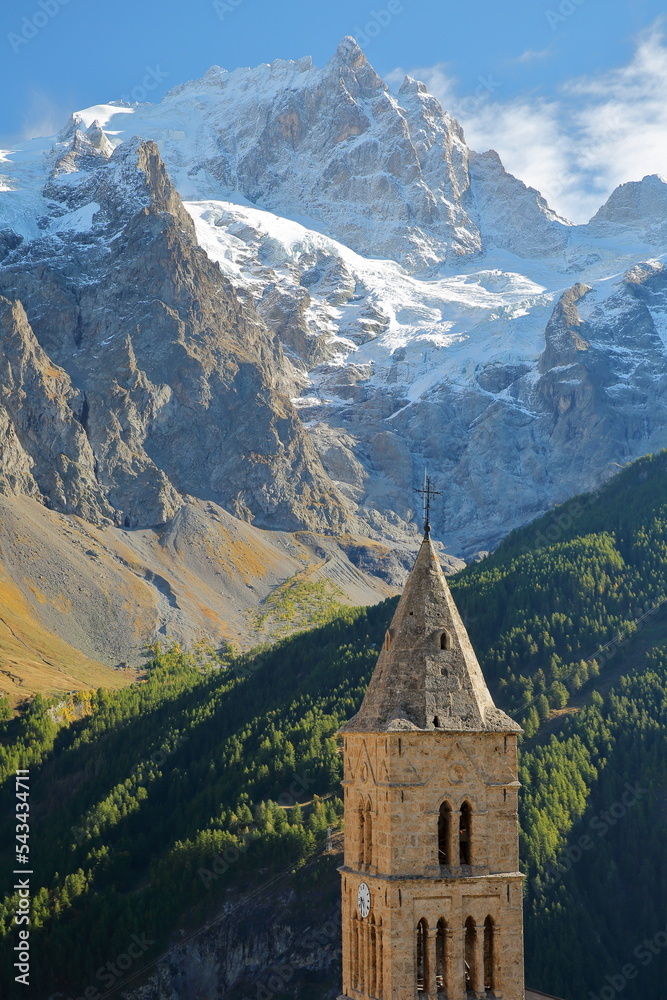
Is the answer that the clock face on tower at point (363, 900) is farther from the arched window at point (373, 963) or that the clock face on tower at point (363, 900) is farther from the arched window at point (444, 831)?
the arched window at point (444, 831)

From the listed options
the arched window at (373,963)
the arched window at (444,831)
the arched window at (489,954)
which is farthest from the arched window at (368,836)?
the arched window at (489,954)

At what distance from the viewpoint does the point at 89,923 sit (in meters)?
192

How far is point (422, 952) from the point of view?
55.0 m

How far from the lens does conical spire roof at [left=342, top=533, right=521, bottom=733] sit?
185 feet

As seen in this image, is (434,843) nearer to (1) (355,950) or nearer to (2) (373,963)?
(2) (373,963)

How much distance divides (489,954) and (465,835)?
17.3 ft

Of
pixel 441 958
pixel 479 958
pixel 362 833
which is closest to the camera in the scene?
pixel 479 958

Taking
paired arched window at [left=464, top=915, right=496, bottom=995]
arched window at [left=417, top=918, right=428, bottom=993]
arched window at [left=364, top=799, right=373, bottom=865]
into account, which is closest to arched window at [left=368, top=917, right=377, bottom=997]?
arched window at [left=417, top=918, right=428, bottom=993]

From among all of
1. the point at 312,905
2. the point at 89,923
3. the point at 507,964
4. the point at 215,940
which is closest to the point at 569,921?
the point at 312,905

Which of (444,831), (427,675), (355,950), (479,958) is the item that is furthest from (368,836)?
(427,675)

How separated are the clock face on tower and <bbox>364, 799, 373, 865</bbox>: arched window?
3.84 ft

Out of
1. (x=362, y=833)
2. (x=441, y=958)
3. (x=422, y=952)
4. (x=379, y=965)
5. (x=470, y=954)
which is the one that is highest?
(x=362, y=833)

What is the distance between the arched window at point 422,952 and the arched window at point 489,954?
113 inches

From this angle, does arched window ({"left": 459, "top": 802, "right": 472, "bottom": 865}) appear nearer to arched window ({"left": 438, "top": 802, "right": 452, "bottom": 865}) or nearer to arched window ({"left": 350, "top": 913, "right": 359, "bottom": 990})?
arched window ({"left": 438, "top": 802, "right": 452, "bottom": 865})
